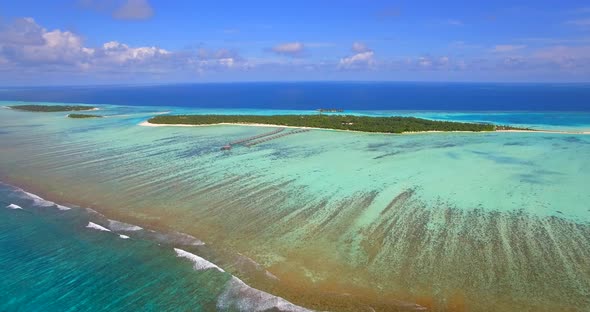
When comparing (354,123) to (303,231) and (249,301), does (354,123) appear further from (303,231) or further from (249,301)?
(249,301)

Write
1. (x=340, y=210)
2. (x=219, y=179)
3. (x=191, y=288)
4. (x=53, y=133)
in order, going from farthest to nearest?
(x=53, y=133)
(x=219, y=179)
(x=340, y=210)
(x=191, y=288)

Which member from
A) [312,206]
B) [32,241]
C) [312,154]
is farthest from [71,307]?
[312,154]

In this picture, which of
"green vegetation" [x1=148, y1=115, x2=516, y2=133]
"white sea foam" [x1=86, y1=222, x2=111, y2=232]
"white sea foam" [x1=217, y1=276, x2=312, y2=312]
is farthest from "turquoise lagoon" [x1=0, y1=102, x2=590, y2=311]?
"green vegetation" [x1=148, y1=115, x2=516, y2=133]

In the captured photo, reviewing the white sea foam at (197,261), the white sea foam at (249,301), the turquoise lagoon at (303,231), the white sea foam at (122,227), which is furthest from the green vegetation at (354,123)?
the white sea foam at (249,301)

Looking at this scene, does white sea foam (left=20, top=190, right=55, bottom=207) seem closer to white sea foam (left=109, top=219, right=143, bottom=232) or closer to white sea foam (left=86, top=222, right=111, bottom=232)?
white sea foam (left=86, top=222, right=111, bottom=232)

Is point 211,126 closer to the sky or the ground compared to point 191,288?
closer to the sky

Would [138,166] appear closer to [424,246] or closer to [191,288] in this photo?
[191,288]
